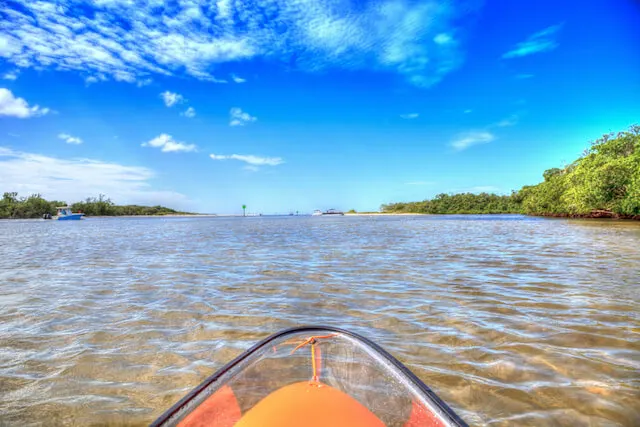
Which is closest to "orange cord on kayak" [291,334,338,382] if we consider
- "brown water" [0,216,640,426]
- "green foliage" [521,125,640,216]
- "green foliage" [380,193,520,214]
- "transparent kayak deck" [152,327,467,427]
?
"transparent kayak deck" [152,327,467,427]

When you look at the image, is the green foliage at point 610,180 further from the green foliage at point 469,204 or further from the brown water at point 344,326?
the green foliage at point 469,204

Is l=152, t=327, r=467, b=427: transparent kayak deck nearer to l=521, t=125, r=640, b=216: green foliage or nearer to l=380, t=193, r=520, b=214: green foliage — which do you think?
l=521, t=125, r=640, b=216: green foliage

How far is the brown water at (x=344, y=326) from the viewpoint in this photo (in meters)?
2.81

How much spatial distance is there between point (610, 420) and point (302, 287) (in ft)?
Answer: 17.1

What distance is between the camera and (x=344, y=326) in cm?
467

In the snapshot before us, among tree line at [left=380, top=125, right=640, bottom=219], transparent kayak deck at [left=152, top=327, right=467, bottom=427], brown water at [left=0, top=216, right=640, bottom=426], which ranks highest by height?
tree line at [left=380, top=125, right=640, bottom=219]

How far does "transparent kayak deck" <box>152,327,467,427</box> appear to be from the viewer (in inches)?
67.0

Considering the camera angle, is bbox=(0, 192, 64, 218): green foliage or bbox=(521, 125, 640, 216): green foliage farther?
bbox=(0, 192, 64, 218): green foliage

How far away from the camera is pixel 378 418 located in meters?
1.82

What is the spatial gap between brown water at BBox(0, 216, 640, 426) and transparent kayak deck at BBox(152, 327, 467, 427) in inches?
40.7

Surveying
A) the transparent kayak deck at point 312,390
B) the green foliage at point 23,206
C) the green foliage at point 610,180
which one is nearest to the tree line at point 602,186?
the green foliage at point 610,180

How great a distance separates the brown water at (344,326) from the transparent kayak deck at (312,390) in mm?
1035

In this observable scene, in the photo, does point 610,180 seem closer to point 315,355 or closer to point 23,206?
point 315,355

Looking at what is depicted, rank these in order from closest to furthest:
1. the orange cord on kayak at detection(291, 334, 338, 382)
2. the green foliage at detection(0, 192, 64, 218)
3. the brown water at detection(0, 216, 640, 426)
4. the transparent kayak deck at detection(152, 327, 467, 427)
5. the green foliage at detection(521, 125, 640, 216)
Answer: the transparent kayak deck at detection(152, 327, 467, 427) → the orange cord on kayak at detection(291, 334, 338, 382) → the brown water at detection(0, 216, 640, 426) → the green foliage at detection(521, 125, 640, 216) → the green foliage at detection(0, 192, 64, 218)
